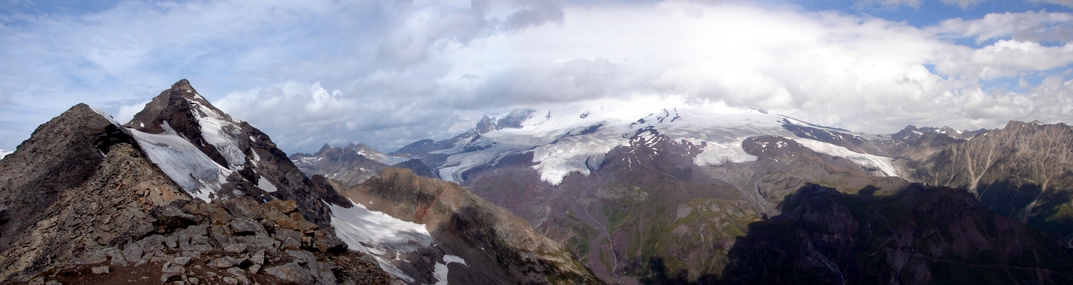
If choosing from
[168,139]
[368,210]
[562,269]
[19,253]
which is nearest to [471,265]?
[562,269]

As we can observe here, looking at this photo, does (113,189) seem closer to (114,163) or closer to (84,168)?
(114,163)

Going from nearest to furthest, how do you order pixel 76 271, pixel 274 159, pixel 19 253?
pixel 76 271
pixel 19 253
pixel 274 159

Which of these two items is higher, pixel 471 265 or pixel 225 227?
pixel 225 227

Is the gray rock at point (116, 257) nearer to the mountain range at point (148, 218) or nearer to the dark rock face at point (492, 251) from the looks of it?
the mountain range at point (148, 218)

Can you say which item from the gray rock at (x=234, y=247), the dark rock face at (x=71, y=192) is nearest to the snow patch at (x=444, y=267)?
the dark rock face at (x=71, y=192)

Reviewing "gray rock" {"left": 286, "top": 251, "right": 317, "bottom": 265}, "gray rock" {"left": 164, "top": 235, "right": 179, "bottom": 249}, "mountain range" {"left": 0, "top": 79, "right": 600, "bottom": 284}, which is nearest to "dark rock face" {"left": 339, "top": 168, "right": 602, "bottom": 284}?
"mountain range" {"left": 0, "top": 79, "right": 600, "bottom": 284}

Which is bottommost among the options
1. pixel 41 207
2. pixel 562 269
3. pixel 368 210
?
pixel 562 269

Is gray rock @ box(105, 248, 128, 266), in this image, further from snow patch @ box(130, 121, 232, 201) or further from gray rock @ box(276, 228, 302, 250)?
snow patch @ box(130, 121, 232, 201)

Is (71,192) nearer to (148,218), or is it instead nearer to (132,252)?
(148,218)
